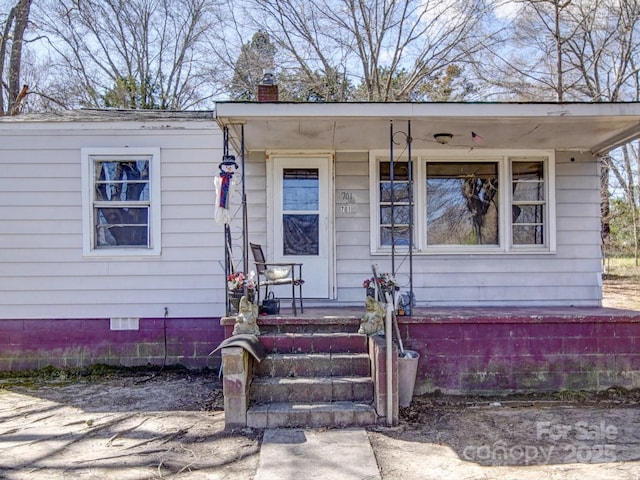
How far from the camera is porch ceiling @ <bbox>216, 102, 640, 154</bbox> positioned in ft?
14.3

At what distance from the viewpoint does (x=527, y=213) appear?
19.2 ft

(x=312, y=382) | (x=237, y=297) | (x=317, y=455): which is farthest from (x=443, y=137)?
(x=317, y=455)

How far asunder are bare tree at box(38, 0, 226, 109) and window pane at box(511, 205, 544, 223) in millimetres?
11168

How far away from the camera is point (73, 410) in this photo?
425 centimetres

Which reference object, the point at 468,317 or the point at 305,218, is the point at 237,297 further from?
the point at 468,317

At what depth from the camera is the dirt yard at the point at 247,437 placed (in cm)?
306

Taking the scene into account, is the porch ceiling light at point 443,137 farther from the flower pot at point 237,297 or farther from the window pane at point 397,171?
the flower pot at point 237,297

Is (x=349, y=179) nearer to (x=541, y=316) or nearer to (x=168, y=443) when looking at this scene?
(x=541, y=316)

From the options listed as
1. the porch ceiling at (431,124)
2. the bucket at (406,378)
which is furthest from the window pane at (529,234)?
the bucket at (406,378)

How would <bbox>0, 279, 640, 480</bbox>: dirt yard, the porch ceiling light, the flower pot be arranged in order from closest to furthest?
1. <bbox>0, 279, 640, 480</bbox>: dirt yard
2. the flower pot
3. the porch ceiling light

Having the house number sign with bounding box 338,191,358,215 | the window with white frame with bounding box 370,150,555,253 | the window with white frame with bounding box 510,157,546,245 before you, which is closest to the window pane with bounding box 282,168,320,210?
the house number sign with bounding box 338,191,358,215

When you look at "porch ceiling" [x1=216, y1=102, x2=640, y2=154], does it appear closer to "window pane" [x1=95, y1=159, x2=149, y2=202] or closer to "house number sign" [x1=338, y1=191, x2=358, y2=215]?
"house number sign" [x1=338, y1=191, x2=358, y2=215]

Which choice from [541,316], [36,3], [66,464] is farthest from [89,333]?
[36,3]

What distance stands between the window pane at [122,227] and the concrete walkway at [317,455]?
3.10 m
